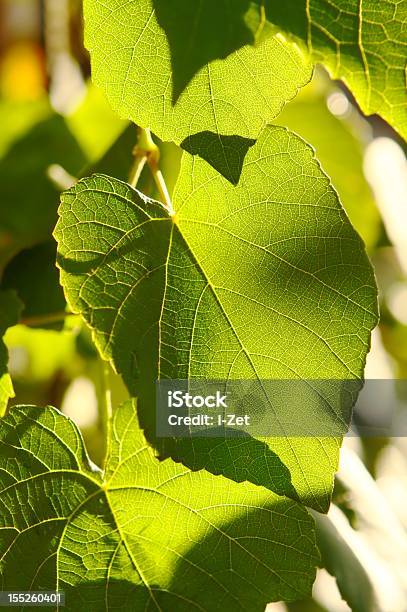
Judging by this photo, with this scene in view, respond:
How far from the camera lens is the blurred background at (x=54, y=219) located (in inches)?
36.7

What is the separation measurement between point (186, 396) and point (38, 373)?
81 cm

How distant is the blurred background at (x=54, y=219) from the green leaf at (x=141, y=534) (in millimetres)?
190

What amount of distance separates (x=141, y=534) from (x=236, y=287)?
10.0 inches

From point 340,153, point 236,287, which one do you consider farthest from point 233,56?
point 340,153

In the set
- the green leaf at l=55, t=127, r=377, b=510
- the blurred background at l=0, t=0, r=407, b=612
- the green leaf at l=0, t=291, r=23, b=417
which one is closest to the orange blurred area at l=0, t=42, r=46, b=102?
the blurred background at l=0, t=0, r=407, b=612

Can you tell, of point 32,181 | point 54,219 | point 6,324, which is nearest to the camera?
point 6,324

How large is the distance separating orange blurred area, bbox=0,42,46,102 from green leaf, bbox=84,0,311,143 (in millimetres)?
1088

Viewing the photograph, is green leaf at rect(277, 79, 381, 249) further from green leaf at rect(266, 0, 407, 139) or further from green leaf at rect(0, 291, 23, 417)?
green leaf at rect(266, 0, 407, 139)

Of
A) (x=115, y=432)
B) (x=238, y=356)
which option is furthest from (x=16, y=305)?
(x=238, y=356)

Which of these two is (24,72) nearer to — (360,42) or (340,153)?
(340,153)

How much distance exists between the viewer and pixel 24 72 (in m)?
1.64

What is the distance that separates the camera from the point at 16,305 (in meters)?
0.80

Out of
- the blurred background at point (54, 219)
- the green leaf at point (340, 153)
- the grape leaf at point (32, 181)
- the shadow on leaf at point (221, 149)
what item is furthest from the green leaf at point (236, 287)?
the green leaf at point (340, 153)

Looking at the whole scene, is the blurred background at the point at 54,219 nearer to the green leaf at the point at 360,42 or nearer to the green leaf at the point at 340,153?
the green leaf at the point at 340,153
